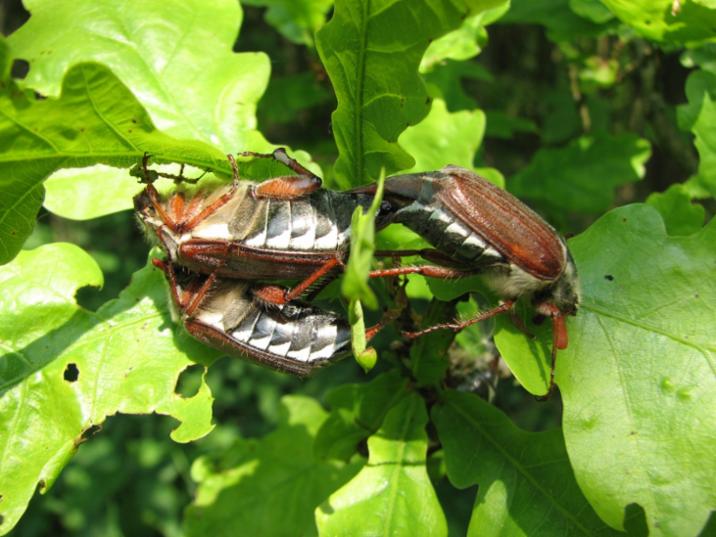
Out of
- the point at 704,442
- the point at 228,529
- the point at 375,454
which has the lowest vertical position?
the point at 228,529

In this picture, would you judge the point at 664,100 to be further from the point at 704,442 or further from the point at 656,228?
the point at 704,442

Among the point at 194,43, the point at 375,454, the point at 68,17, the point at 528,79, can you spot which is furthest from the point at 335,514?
the point at 528,79

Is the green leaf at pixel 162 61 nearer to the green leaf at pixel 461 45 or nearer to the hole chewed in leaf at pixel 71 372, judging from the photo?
the hole chewed in leaf at pixel 71 372

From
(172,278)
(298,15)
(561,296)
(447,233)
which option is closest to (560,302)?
(561,296)

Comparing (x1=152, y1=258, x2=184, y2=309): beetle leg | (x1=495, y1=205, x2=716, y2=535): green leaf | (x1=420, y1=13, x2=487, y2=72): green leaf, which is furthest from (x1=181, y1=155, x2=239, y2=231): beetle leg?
(x1=420, y1=13, x2=487, y2=72): green leaf

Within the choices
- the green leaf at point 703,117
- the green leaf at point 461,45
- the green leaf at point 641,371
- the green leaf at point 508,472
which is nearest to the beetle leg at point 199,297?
the green leaf at point 641,371

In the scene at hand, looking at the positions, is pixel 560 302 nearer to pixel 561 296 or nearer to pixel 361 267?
pixel 561 296
